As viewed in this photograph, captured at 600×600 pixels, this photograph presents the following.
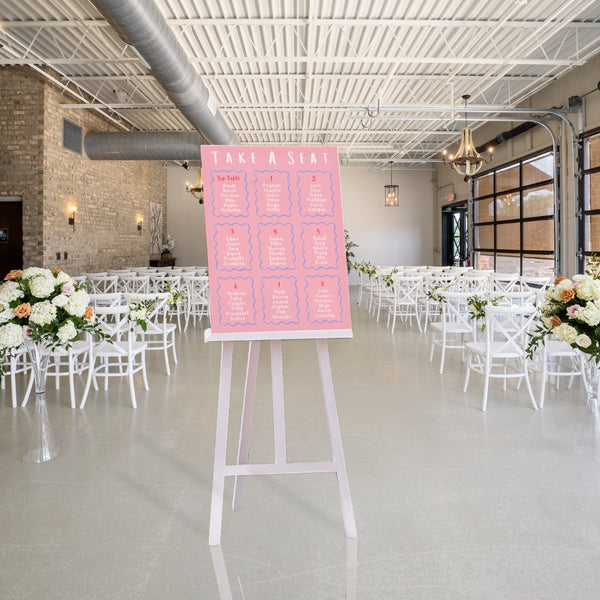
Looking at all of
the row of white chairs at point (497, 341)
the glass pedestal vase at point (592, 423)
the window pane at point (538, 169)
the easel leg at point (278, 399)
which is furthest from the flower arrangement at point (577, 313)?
the window pane at point (538, 169)

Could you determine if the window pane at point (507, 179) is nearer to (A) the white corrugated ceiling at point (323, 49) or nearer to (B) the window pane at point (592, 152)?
(A) the white corrugated ceiling at point (323, 49)

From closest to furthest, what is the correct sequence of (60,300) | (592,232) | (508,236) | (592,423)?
(60,300), (592,423), (592,232), (508,236)

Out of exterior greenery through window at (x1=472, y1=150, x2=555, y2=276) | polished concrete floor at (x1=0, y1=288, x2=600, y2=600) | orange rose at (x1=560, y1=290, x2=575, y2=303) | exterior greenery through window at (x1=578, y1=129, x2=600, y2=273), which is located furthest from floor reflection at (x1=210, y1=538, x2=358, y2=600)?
exterior greenery through window at (x1=472, y1=150, x2=555, y2=276)

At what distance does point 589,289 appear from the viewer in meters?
2.92

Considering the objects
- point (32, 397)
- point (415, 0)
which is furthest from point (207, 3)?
point (32, 397)

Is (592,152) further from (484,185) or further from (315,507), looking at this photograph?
(315,507)

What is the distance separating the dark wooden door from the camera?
8500 mm

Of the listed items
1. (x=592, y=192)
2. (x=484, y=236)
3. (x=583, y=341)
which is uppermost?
(x=592, y=192)

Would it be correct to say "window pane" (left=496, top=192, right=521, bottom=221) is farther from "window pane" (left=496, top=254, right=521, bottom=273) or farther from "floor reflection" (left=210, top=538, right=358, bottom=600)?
"floor reflection" (left=210, top=538, right=358, bottom=600)

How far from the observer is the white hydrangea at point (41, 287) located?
3027mm

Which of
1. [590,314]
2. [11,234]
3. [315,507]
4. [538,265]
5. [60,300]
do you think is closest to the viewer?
[315,507]

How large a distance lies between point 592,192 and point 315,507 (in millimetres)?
7957

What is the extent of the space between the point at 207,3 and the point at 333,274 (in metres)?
5.33

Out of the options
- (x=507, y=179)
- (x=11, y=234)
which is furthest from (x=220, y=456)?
(x=507, y=179)
